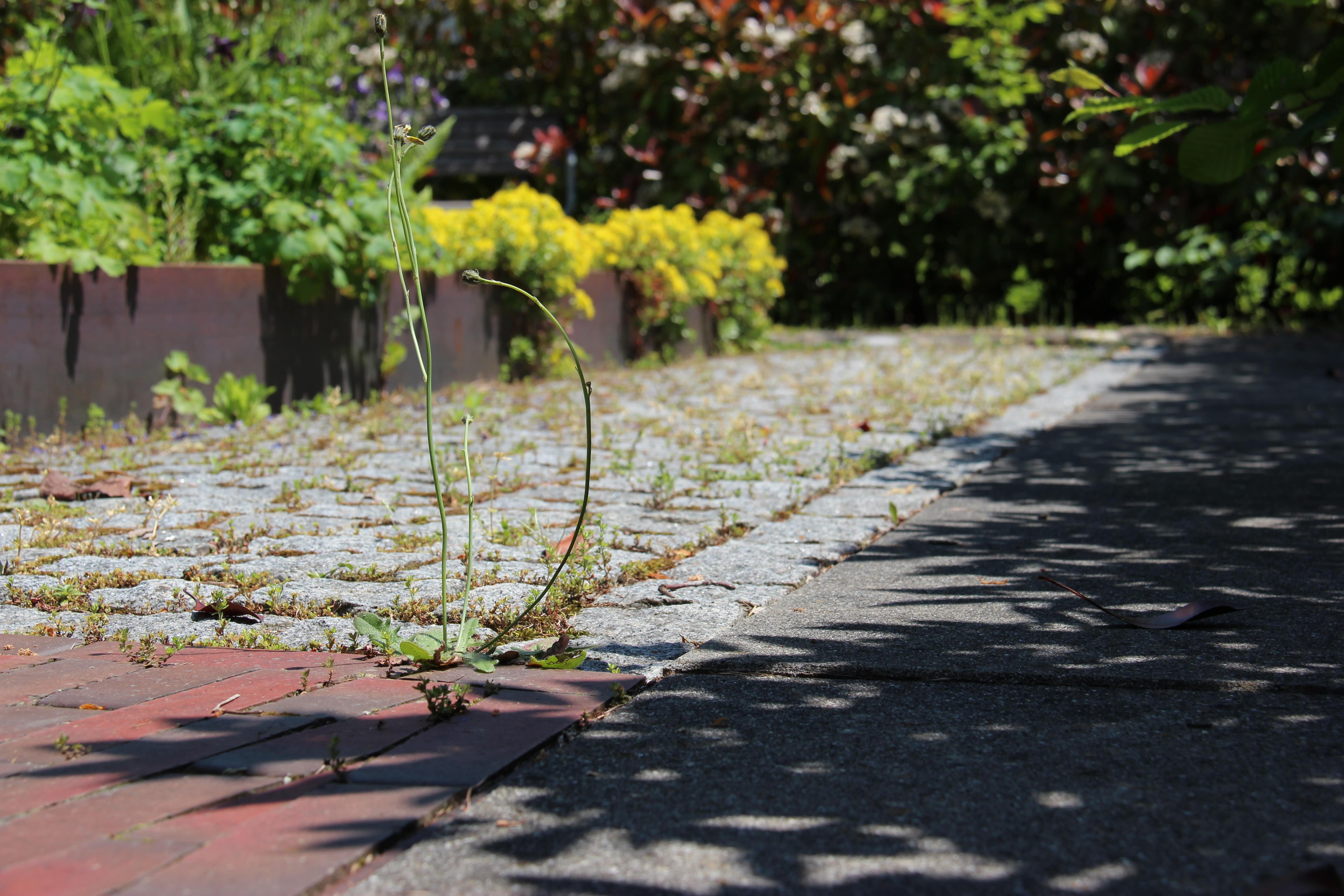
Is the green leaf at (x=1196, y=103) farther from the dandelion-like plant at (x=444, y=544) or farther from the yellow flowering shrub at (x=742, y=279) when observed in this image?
the yellow flowering shrub at (x=742, y=279)

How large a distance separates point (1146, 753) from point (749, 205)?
10349 mm

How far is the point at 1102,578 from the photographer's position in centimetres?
336

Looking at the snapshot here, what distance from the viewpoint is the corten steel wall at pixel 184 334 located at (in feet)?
16.6

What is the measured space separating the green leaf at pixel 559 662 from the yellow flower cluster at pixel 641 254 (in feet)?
15.1

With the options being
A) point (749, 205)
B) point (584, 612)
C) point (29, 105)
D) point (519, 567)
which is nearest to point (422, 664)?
point (584, 612)

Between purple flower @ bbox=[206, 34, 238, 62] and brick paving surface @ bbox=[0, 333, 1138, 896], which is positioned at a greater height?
purple flower @ bbox=[206, 34, 238, 62]

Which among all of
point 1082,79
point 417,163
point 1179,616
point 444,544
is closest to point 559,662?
point 444,544

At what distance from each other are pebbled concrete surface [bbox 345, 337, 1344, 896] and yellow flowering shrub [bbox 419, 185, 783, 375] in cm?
424

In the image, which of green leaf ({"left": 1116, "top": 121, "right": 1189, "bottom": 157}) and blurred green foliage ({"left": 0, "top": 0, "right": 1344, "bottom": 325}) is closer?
green leaf ({"left": 1116, "top": 121, "right": 1189, "bottom": 157})

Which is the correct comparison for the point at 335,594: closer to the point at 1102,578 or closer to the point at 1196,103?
the point at 1102,578

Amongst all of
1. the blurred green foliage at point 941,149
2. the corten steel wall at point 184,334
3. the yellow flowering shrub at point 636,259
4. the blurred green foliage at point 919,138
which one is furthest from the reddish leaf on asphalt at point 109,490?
the blurred green foliage at point 941,149

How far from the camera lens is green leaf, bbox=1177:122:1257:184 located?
3.39 m

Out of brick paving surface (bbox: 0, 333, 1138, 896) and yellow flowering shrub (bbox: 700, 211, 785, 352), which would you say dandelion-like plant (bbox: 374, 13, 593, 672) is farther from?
yellow flowering shrub (bbox: 700, 211, 785, 352)

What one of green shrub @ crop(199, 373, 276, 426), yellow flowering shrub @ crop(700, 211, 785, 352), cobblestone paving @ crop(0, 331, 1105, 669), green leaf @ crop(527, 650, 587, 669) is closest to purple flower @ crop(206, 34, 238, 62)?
green shrub @ crop(199, 373, 276, 426)
